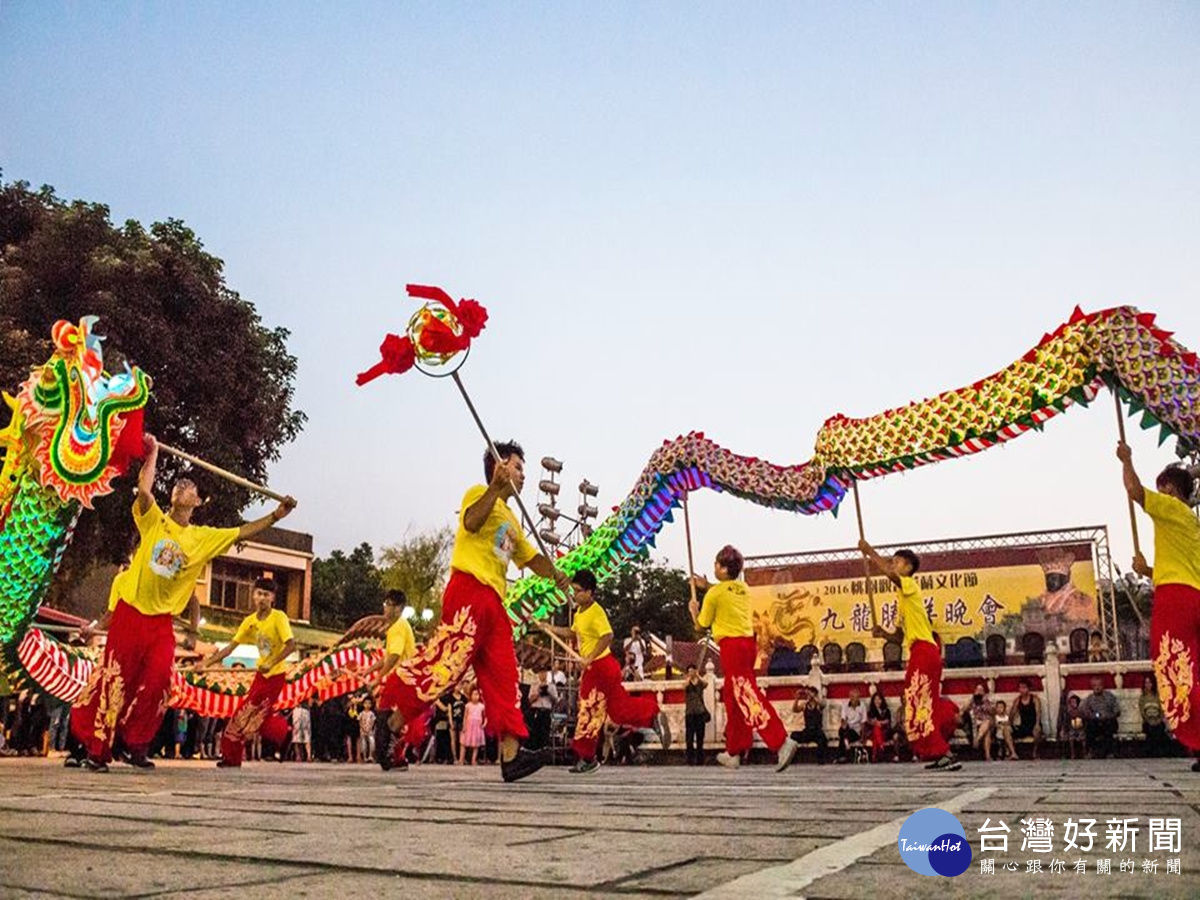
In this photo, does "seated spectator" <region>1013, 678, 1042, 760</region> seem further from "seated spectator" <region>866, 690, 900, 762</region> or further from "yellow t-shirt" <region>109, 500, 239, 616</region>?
"yellow t-shirt" <region>109, 500, 239, 616</region>

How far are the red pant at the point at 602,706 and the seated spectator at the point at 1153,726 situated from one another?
6.75m

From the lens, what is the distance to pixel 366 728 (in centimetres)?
1667

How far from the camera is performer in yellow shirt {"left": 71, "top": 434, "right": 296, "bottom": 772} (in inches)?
273

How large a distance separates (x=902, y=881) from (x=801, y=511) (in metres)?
8.71

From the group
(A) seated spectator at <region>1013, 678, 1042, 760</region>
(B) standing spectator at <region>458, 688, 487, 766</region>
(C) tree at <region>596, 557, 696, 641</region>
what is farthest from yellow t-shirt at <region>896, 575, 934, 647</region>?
(C) tree at <region>596, 557, 696, 641</region>

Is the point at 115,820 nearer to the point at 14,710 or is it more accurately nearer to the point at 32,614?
the point at 32,614

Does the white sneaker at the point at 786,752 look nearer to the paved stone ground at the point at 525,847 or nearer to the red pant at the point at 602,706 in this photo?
the red pant at the point at 602,706

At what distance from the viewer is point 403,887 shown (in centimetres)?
176

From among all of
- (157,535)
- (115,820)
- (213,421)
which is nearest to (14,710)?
(213,421)

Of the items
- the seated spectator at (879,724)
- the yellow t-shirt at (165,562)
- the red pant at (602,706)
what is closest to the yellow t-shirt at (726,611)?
the red pant at (602,706)

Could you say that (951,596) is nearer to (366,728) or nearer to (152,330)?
(366,728)

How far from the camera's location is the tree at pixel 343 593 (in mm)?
45281

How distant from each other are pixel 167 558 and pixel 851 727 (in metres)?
9.50

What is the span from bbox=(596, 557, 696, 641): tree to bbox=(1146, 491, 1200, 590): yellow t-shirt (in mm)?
38336
